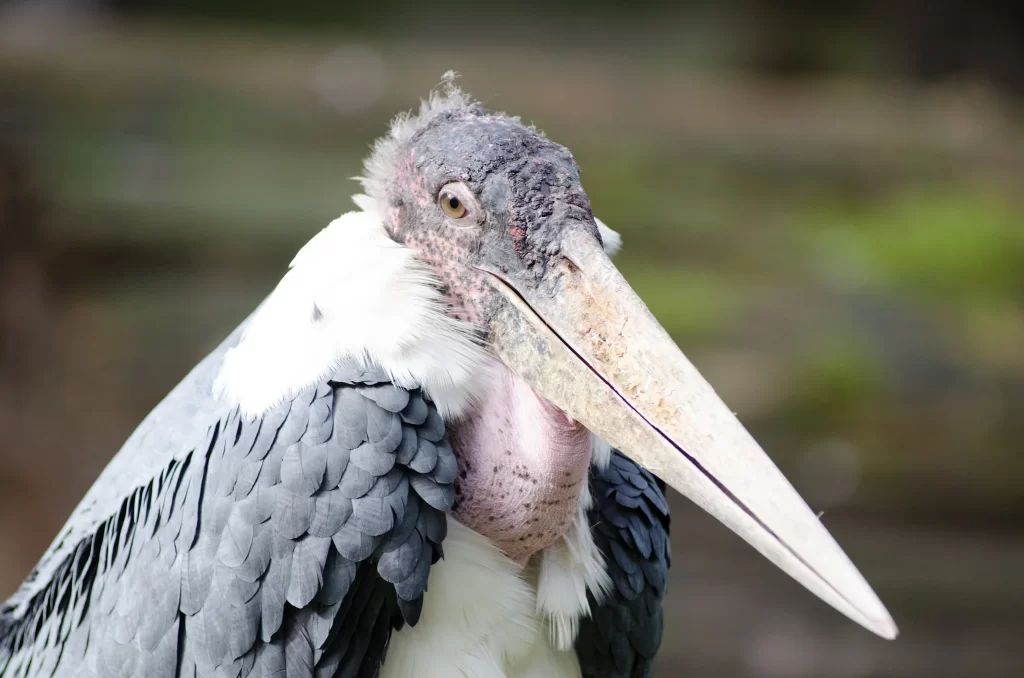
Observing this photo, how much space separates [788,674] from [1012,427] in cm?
172

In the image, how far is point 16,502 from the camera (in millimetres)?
4309

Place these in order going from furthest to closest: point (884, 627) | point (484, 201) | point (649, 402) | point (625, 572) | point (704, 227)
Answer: point (704, 227) → point (625, 572) → point (484, 201) → point (649, 402) → point (884, 627)

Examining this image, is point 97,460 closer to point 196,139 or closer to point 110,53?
point 196,139

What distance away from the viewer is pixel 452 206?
1568 millimetres

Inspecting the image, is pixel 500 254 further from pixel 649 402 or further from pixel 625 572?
pixel 625 572

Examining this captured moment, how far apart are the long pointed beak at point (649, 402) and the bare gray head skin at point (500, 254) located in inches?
1.3

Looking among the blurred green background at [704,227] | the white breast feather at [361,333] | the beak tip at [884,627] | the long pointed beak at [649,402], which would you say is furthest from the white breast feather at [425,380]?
the blurred green background at [704,227]

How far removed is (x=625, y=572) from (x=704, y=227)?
4.16 m

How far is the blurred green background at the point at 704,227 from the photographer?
176 inches

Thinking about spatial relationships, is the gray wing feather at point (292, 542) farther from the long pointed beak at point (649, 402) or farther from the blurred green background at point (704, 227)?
the blurred green background at point (704, 227)

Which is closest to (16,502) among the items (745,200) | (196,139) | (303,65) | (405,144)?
(196,139)

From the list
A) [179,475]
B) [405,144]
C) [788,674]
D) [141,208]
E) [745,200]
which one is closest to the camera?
[179,475]

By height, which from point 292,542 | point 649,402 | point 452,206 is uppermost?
point 452,206

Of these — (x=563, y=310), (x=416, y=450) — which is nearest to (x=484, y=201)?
(x=563, y=310)
